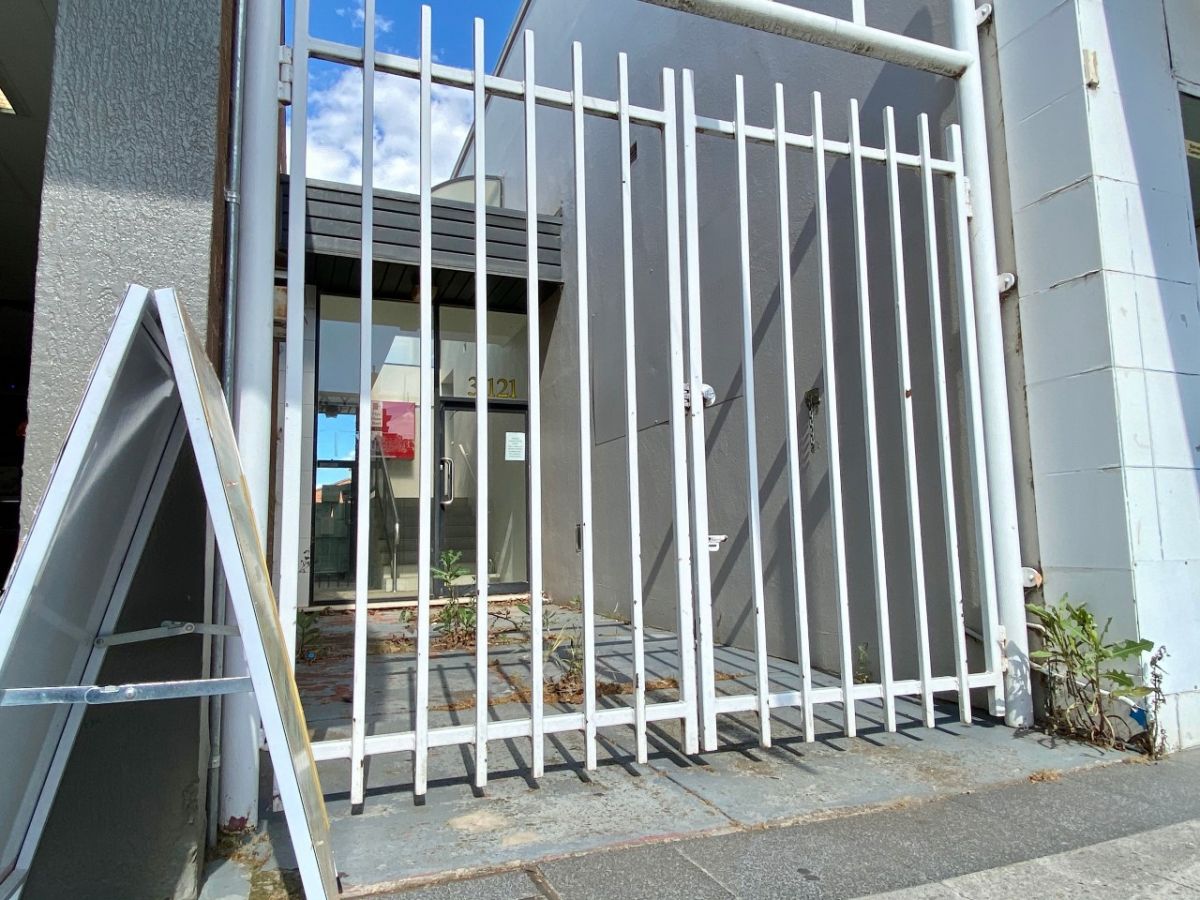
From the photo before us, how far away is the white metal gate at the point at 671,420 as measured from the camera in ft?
6.95

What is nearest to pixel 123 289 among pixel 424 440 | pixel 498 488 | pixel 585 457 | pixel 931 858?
pixel 424 440

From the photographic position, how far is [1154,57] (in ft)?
9.67

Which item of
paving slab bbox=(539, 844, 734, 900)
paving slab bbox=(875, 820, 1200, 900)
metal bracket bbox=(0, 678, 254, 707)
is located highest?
metal bracket bbox=(0, 678, 254, 707)

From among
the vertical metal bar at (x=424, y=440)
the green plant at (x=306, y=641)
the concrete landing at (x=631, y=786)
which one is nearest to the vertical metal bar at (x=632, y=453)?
the concrete landing at (x=631, y=786)

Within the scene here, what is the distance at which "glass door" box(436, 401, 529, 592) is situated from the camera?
7.46 metres

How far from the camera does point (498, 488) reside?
24.8ft

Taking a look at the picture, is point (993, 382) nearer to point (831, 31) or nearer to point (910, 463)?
point (910, 463)

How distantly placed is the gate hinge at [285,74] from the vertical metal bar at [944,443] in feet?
7.51

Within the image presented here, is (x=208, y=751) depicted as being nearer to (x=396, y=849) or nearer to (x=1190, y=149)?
(x=396, y=849)

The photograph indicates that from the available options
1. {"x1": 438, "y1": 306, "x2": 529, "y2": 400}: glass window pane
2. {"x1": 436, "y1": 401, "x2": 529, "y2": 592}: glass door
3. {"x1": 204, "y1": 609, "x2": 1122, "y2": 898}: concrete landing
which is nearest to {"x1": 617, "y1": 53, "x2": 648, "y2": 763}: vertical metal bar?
{"x1": 204, "y1": 609, "x2": 1122, "y2": 898}: concrete landing

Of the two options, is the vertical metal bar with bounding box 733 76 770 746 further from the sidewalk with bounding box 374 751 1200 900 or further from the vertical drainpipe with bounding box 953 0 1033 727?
the vertical drainpipe with bounding box 953 0 1033 727

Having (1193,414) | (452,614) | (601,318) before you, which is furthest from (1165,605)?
(601,318)

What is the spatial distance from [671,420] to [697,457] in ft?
0.53

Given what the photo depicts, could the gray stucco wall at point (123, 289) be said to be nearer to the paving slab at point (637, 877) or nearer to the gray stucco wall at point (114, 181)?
the gray stucco wall at point (114, 181)
